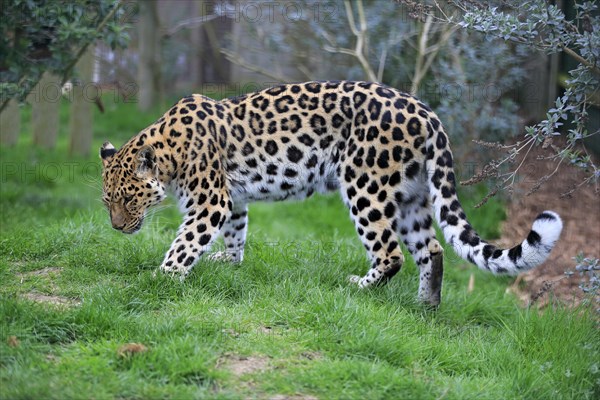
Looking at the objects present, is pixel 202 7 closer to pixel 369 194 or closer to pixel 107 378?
pixel 369 194

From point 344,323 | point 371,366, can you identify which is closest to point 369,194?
point 344,323

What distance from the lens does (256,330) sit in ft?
16.4

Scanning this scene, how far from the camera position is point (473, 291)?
23.7ft

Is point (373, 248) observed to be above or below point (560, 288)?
above

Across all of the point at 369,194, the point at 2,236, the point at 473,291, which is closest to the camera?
the point at 369,194

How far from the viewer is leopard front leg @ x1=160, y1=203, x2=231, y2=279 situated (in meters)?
5.60

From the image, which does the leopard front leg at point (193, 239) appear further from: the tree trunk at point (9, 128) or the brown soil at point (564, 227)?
the tree trunk at point (9, 128)

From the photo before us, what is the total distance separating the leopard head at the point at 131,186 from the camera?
5816 mm

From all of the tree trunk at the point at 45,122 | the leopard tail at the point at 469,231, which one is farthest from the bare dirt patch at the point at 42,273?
the tree trunk at the point at 45,122

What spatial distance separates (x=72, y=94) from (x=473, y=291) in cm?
648

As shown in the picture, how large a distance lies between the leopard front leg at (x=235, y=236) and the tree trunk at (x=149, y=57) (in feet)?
26.4

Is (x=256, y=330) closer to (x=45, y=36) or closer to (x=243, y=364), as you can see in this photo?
(x=243, y=364)

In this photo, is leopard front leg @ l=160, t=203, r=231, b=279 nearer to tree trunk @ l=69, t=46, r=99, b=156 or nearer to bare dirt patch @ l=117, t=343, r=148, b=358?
bare dirt patch @ l=117, t=343, r=148, b=358

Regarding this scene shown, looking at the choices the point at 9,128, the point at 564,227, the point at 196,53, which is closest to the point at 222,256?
the point at 564,227
